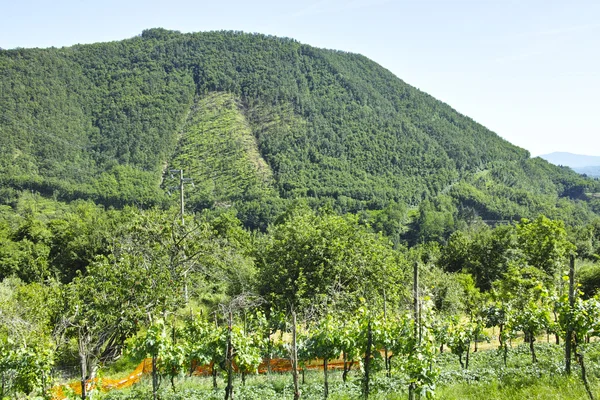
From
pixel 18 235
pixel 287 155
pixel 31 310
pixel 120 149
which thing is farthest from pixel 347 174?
pixel 31 310

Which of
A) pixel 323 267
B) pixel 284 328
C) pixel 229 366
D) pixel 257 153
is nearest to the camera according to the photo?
pixel 229 366

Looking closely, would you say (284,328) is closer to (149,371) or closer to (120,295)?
(149,371)

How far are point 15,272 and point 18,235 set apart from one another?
336 inches

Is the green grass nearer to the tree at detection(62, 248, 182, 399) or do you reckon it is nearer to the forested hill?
the tree at detection(62, 248, 182, 399)

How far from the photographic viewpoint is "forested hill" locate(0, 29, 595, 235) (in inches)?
5138

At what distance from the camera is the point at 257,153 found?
151875mm

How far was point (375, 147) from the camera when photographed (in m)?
169

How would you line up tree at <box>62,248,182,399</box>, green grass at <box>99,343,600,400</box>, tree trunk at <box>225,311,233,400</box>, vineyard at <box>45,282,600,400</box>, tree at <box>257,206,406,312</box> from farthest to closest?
1. tree at <box>257,206,406,312</box>
2. tree at <box>62,248,182,399</box>
3. tree trunk at <box>225,311,233,400</box>
4. green grass at <box>99,343,600,400</box>
5. vineyard at <box>45,282,600,400</box>

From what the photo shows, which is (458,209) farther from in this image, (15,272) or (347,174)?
(15,272)

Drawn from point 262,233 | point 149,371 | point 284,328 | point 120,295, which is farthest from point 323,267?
point 262,233

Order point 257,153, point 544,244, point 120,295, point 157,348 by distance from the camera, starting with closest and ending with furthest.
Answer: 1. point 157,348
2. point 120,295
3. point 544,244
4. point 257,153

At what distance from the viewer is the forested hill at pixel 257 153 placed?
130m

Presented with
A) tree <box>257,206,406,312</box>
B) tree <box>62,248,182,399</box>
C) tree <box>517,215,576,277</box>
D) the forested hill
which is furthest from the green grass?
the forested hill

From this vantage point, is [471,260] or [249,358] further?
[471,260]
